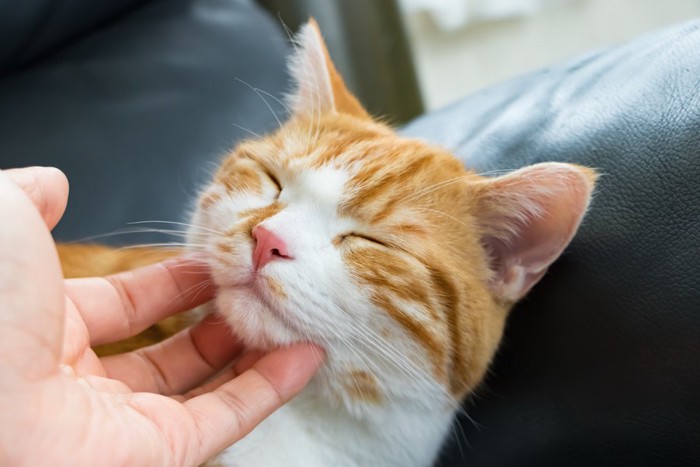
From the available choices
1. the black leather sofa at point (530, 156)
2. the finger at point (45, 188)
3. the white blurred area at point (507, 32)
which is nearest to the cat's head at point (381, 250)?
the black leather sofa at point (530, 156)

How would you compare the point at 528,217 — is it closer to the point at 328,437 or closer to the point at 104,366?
the point at 328,437

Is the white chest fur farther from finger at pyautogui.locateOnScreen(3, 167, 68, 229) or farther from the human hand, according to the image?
finger at pyautogui.locateOnScreen(3, 167, 68, 229)

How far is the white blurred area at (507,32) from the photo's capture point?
2.86m

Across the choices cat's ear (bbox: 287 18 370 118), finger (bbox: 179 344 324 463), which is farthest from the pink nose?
cat's ear (bbox: 287 18 370 118)

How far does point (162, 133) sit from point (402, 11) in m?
1.32

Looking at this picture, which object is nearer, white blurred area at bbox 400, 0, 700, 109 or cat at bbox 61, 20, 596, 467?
cat at bbox 61, 20, 596, 467

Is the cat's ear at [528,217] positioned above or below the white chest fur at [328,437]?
above

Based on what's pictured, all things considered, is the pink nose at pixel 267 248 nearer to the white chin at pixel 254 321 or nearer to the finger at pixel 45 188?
the white chin at pixel 254 321

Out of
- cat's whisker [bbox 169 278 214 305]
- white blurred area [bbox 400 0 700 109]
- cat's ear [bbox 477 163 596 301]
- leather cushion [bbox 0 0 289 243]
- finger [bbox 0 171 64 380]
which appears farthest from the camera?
white blurred area [bbox 400 0 700 109]

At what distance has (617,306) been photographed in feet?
3.47

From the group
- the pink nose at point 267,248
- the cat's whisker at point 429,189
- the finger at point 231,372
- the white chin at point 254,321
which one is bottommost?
the finger at point 231,372

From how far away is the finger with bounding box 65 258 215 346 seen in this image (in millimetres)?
1051

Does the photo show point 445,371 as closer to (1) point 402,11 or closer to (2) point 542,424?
(2) point 542,424

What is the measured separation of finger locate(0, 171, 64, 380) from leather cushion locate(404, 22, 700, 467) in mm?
832
